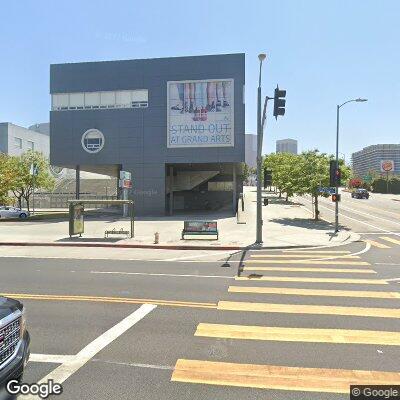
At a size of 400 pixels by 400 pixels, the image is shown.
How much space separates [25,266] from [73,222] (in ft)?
28.6

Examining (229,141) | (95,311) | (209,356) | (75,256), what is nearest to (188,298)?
(95,311)

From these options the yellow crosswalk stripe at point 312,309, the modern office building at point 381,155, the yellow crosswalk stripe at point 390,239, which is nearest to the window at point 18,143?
the yellow crosswalk stripe at point 390,239

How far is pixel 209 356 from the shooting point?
19.9 ft

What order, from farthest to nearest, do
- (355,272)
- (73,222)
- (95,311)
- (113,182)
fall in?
(113,182)
(73,222)
(355,272)
(95,311)

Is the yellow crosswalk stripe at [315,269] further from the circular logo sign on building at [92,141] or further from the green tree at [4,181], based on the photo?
the green tree at [4,181]

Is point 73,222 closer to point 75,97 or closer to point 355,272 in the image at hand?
point 355,272

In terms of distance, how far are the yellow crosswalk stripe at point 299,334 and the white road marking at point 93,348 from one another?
1456 mm

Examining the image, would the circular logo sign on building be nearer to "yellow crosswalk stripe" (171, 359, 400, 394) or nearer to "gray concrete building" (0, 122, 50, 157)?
"yellow crosswalk stripe" (171, 359, 400, 394)

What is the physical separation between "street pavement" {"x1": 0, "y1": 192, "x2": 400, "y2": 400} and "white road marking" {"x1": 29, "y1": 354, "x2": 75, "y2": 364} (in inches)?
1.2

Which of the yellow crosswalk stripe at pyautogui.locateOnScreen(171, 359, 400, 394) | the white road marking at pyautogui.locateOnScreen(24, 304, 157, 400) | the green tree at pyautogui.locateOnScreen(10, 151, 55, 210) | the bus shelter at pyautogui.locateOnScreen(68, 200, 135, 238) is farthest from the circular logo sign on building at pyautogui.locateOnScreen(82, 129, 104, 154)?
the yellow crosswalk stripe at pyautogui.locateOnScreen(171, 359, 400, 394)

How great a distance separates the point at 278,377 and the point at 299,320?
2636 mm

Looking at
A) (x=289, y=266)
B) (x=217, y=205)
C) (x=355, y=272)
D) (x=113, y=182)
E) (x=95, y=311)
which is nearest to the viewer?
(x=95, y=311)

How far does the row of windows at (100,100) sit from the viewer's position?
4112 centimetres

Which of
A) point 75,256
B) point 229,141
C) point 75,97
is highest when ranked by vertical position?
point 75,97
